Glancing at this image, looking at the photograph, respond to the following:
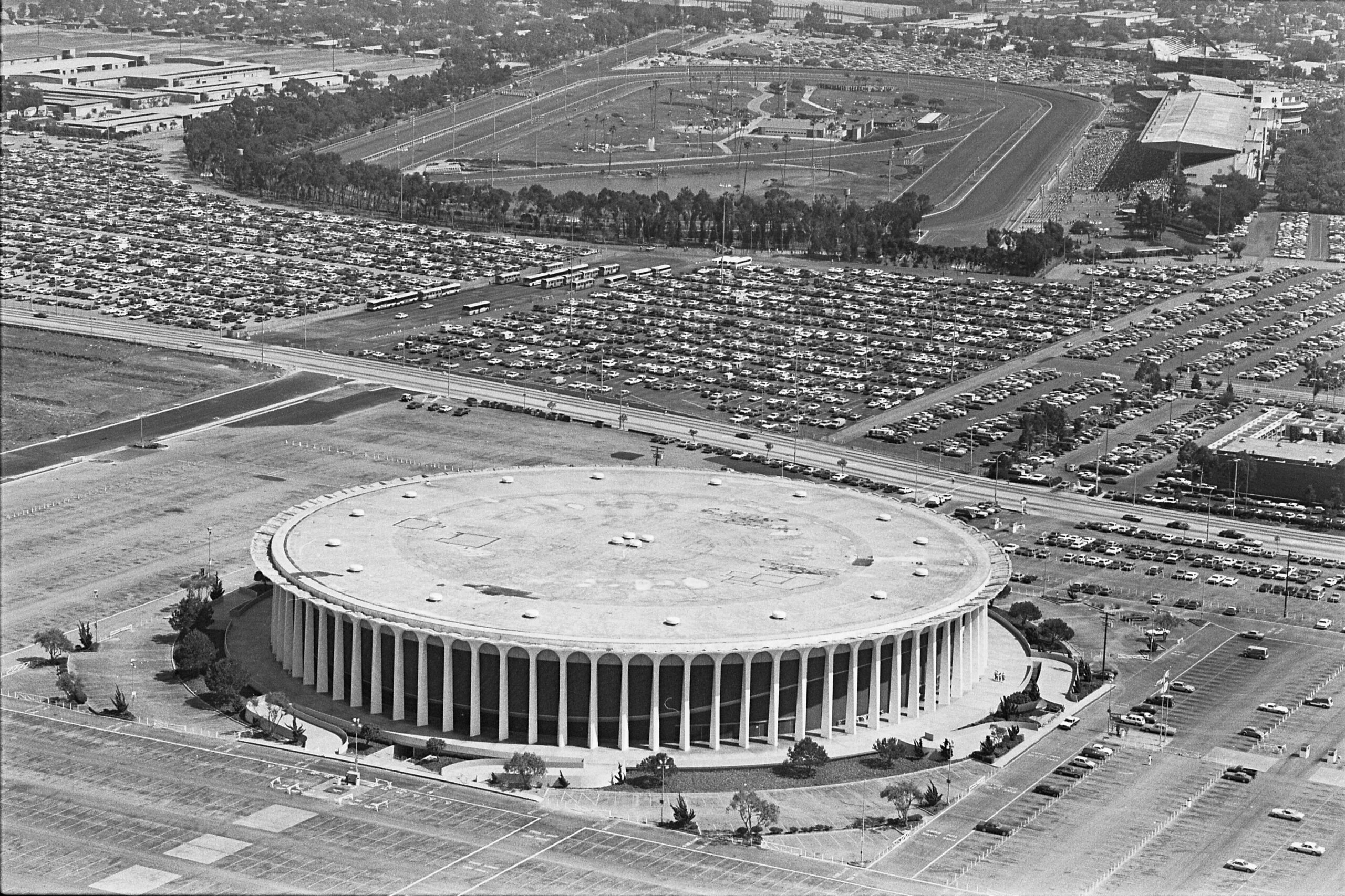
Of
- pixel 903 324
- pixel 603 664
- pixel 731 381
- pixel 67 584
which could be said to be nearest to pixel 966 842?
pixel 603 664

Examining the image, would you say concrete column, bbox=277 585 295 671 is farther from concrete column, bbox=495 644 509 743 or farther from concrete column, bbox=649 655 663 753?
concrete column, bbox=649 655 663 753

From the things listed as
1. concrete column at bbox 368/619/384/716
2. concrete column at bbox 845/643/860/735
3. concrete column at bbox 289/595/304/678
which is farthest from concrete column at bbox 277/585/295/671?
concrete column at bbox 845/643/860/735

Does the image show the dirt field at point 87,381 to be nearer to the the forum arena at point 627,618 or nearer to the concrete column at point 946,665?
the the forum arena at point 627,618

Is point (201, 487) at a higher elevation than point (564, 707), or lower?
lower

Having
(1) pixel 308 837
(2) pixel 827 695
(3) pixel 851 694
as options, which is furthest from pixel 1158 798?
(1) pixel 308 837

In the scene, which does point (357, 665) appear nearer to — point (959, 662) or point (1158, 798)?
point (959, 662)
